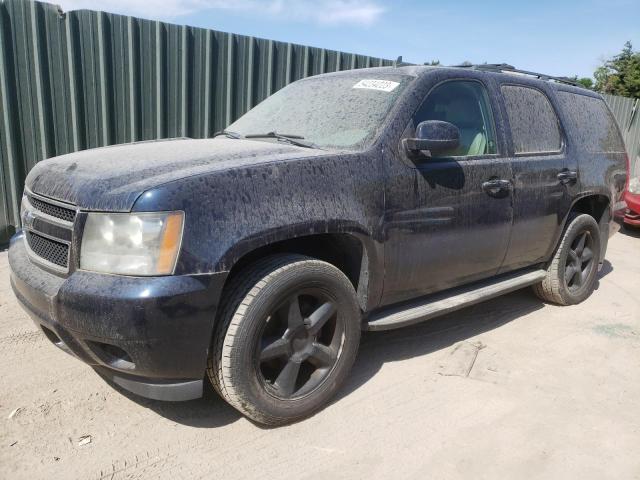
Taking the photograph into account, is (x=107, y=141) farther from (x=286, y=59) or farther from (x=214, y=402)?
(x=214, y=402)

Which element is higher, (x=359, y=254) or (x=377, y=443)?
(x=359, y=254)

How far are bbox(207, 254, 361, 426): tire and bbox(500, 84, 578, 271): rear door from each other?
165 cm

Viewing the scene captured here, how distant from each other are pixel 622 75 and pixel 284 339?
21.0 m

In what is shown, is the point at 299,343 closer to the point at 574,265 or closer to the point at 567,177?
the point at 567,177

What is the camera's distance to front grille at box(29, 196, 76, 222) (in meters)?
2.39

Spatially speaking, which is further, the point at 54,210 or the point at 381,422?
the point at 381,422

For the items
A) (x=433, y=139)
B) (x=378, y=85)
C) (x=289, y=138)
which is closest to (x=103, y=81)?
(x=289, y=138)

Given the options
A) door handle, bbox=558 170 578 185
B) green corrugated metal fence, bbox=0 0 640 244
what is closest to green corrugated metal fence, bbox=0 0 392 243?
green corrugated metal fence, bbox=0 0 640 244

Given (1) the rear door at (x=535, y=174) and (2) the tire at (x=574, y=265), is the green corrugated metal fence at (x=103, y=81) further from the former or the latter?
(2) the tire at (x=574, y=265)

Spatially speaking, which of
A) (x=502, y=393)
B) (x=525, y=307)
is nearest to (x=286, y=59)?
(x=525, y=307)

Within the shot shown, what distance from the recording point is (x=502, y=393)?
3.13 m

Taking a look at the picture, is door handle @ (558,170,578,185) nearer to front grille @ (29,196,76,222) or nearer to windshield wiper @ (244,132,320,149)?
windshield wiper @ (244,132,320,149)

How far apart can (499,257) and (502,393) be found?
1.02 metres

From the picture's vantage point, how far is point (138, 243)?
2199 millimetres
